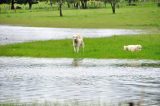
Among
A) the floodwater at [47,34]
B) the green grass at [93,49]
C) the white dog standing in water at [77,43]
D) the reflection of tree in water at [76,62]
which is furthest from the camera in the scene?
the floodwater at [47,34]

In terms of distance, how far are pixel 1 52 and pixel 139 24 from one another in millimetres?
36990

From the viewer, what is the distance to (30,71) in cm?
3069

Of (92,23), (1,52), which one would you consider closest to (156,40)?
(1,52)

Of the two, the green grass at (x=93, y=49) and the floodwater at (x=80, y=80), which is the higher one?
the floodwater at (x=80, y=80)

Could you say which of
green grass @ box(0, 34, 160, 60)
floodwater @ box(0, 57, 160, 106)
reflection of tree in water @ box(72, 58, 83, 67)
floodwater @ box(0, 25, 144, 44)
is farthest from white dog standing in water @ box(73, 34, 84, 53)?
floodwater @ box(0, 25, 144, 44)

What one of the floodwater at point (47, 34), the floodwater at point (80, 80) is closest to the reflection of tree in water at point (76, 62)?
the floodwater at point (80, 80)

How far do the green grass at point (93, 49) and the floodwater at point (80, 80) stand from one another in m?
2.02

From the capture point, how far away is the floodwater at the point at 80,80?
21688 millimetres

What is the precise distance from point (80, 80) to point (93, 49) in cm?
1474

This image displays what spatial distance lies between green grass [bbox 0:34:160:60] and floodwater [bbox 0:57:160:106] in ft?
6.63

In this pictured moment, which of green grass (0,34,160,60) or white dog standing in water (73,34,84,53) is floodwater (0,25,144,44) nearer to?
green grass (0,34,160,60)

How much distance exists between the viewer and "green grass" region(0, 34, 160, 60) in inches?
1519

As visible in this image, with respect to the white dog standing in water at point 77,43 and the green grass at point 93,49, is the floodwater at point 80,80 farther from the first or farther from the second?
the white dog standing in water at point 77,43

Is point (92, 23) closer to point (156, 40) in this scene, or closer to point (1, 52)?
point (156, 40)
